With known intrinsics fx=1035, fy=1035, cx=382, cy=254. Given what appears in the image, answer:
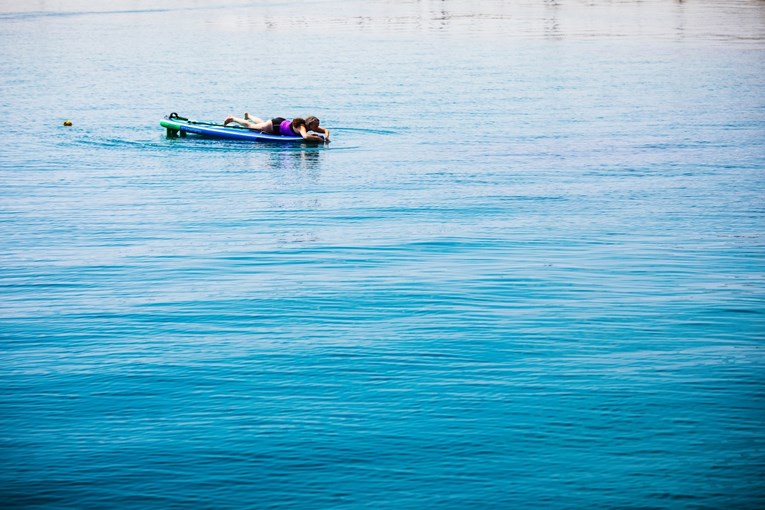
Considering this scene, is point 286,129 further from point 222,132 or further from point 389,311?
point 389,311

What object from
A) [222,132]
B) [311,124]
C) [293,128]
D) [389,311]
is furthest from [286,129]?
[389,311]

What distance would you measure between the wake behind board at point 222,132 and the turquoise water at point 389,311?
1.28 ft

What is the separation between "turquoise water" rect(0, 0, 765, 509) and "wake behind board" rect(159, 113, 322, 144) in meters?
0.39

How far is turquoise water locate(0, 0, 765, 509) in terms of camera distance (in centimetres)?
1102

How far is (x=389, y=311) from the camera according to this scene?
16.2m

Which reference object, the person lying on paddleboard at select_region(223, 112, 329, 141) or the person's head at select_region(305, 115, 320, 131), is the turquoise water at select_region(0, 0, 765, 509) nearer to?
the person lying on paddleboard at select_region(223, 112, 329, 141)

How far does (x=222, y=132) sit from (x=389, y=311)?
1910 centimetres

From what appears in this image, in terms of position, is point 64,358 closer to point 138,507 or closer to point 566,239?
point 138,507

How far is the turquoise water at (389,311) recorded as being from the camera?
1102 cm

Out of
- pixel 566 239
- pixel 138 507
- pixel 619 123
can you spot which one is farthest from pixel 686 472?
pixel 619 123

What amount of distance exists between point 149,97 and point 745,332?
120ft

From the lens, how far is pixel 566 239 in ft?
68.6

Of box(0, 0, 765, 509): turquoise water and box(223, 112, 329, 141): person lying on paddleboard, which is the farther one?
box(223, 112, 329, 141): person lying on paddleboard

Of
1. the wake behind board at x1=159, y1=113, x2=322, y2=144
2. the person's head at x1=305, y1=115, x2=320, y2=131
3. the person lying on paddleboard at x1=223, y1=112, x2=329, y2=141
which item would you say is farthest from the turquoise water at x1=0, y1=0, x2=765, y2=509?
the person's head at x1=305, y1=115, x2=320, y2=131
